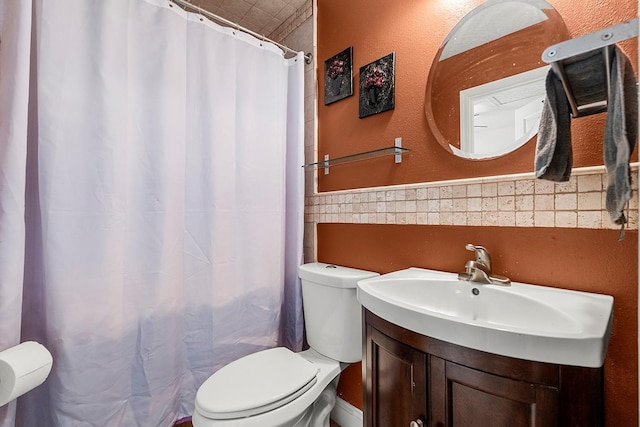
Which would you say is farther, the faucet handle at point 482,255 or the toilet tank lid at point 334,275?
the toilet tank lid at point 334,275

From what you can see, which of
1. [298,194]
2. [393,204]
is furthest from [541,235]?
[298,194]

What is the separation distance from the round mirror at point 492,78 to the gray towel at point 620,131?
363 millimetres

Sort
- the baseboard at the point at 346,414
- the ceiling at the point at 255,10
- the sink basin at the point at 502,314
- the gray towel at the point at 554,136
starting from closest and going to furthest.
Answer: the sink basin at the point at 502,314, the gray towel at the point at 554,136, the baseboard at the point at 346,414, the ceiling at the point at 255,10

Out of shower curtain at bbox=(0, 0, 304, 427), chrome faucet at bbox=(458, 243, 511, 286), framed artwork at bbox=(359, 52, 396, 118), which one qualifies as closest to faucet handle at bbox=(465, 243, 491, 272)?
chrome faucet at bbox=(458, 243, 511, 286)

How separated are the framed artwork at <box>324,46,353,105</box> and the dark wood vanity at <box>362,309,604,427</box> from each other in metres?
1.18

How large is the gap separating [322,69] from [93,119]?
3.84 ft

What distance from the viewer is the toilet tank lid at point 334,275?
1.28 metres

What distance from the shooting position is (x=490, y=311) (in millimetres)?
889

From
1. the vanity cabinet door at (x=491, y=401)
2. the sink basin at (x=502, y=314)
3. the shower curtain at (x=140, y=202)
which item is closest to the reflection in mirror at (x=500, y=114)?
the sink basin at (x=502, y=314)

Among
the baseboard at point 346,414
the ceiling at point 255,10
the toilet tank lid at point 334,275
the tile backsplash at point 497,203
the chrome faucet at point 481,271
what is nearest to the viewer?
the tile backsplash at point 497,203

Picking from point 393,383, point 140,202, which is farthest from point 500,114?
point 140,202

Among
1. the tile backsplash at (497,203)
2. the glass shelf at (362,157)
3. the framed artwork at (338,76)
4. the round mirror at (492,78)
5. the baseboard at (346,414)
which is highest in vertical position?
the framed artwork at (338,76)

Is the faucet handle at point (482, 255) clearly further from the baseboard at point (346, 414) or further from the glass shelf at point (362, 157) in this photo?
the baseboard at point (346, 414)

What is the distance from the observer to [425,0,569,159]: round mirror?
0.96 m
